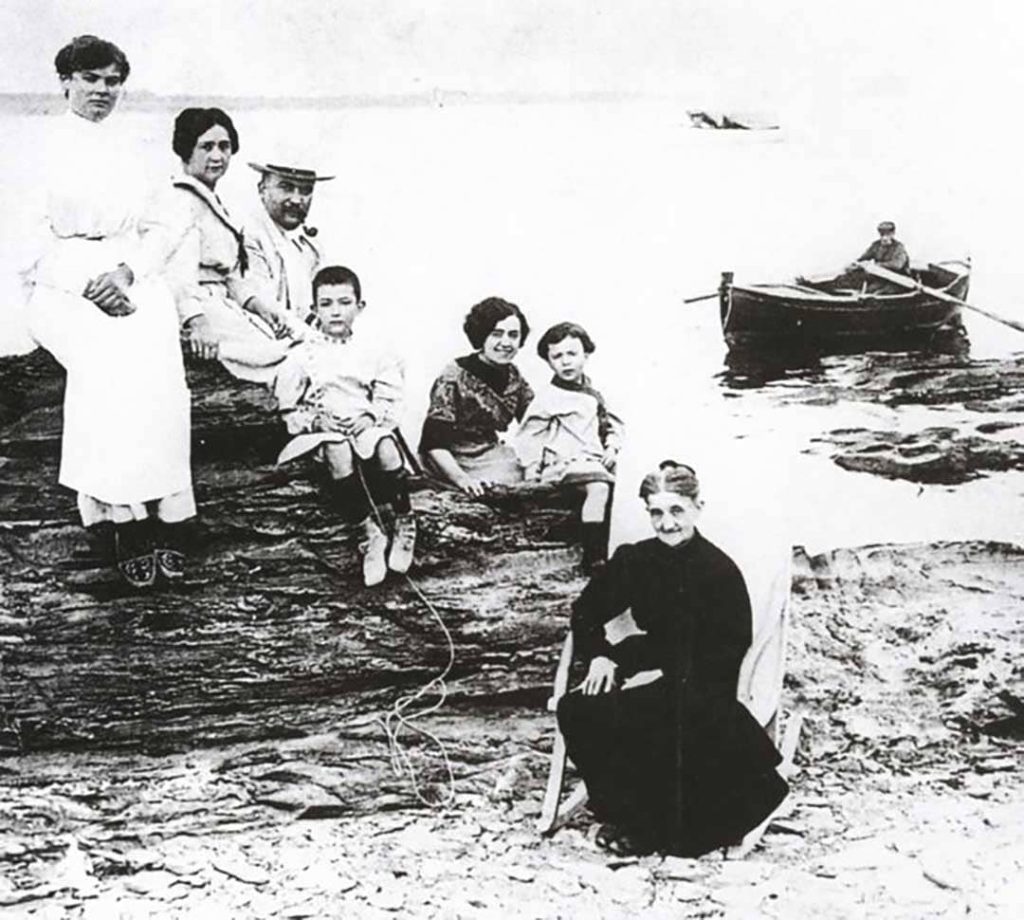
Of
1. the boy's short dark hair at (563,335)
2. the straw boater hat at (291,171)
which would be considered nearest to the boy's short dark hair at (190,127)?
the straw boater hat at (291,171)

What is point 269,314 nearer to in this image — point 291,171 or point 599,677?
point 291,171

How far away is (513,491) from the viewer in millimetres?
2744

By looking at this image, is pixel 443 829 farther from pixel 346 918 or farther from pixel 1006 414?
pixel 1006 414

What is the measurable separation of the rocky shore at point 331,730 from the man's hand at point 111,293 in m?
0.17

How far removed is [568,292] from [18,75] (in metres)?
1.19

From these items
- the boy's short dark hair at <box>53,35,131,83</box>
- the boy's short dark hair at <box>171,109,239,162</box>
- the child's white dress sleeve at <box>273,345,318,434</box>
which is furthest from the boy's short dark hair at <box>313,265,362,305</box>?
the boy's short dark hair at <box>53,35,131,83</box>

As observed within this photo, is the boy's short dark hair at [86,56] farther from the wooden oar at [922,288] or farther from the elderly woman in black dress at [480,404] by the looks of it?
the wooden oar at [922,288]

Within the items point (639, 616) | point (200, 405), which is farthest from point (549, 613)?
point (200, 405)

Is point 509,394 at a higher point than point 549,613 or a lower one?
higher

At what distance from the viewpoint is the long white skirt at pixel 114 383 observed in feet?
8.59

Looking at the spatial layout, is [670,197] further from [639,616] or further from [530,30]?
[639,616]

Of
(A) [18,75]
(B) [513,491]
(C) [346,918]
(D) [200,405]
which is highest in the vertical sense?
(A) [18,75]

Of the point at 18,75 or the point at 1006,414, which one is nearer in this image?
the point at 18,75

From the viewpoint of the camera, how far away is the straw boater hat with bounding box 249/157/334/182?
265cm
